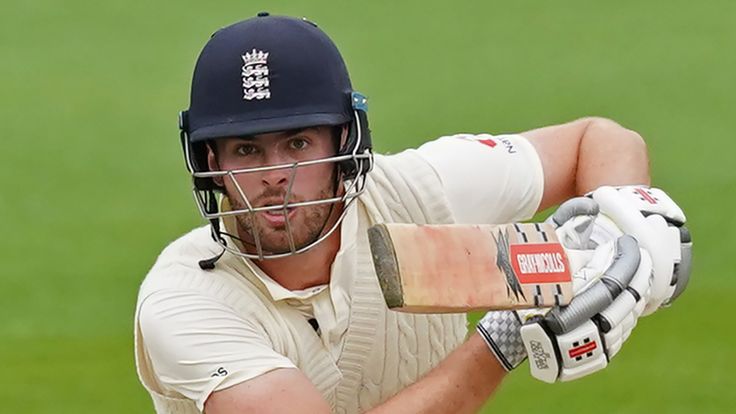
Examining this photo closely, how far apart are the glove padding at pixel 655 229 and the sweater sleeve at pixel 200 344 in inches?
32.4

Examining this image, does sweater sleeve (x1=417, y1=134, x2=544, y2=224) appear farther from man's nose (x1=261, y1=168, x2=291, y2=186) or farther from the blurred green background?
the blurred green background

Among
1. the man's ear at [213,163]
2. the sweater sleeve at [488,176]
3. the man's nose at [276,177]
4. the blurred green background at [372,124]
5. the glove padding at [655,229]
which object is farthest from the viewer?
the blurred green background at [372,124]

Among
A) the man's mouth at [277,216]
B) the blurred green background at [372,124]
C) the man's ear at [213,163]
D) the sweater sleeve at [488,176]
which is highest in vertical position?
the man's ear at [213,163]

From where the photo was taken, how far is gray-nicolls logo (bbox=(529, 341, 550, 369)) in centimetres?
308

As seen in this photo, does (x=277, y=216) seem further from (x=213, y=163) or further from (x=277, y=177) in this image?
(x=213, y=163)

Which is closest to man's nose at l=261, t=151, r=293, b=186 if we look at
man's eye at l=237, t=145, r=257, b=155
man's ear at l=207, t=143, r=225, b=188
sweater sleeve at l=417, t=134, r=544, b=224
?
man's eye at l=237, t=145, r=257, b=155

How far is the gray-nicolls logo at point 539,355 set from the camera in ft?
10.1

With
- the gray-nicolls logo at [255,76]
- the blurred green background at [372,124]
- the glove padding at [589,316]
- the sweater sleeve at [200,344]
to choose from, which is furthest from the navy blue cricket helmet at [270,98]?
the blurred green background at [372,124]

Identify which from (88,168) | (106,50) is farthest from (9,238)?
(106,50)

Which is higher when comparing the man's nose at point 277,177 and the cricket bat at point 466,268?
the man's nose at point 277,177

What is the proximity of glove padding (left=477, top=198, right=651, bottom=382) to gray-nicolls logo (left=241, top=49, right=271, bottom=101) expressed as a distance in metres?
0.76

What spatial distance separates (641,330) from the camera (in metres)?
6.32

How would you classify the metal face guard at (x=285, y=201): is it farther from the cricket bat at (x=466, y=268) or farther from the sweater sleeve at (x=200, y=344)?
the cricket bat at (x=466, y=268)

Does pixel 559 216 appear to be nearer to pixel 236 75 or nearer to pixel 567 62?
pixel 236 75
